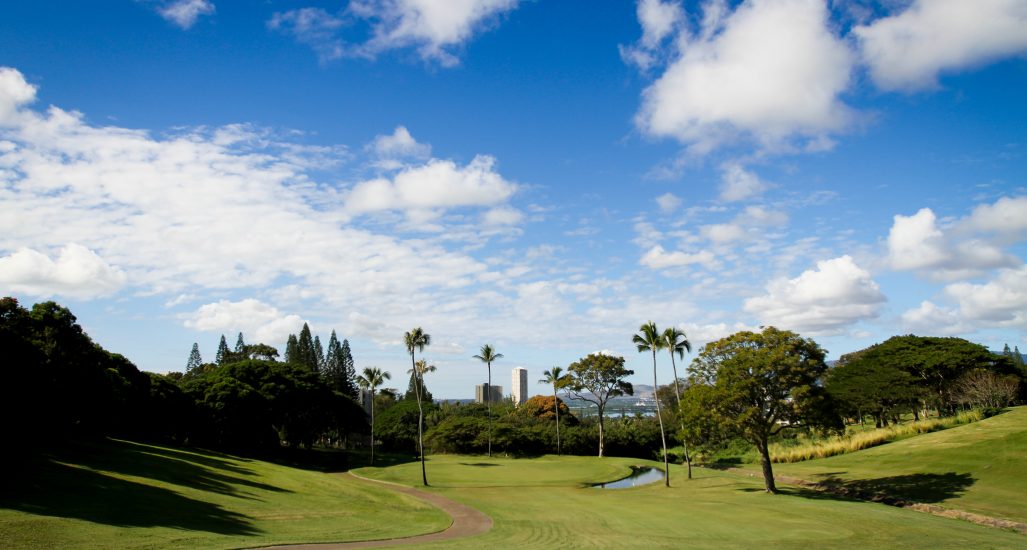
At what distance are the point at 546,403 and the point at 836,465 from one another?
5380cm

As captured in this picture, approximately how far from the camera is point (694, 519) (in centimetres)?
2786

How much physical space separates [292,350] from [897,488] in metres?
105

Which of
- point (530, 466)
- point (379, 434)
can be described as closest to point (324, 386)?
point (379, 434)

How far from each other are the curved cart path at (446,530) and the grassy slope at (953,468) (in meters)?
23.9

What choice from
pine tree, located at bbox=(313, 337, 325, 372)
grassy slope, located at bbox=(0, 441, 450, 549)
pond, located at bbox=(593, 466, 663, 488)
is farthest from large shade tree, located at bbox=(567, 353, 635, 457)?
pine tree, located at bbox=(313, 337, 325, 372)

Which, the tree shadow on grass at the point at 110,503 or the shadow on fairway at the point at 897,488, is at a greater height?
the tree shadow on grass at the point at 110,503

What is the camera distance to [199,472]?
32719 millimetres

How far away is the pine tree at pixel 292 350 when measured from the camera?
11312 cm

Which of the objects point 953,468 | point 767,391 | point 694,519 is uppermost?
point 767,391

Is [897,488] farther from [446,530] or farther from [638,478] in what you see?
[446,530]

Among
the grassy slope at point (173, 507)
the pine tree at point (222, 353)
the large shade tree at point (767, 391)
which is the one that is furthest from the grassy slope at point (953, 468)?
the pine tree at point (222, 353)

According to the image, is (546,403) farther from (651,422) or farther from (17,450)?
(17,450)

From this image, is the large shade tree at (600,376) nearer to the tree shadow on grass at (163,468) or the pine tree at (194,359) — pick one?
the tree shadow on grass at (163,468)

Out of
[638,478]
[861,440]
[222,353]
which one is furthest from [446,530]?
[222,353]
